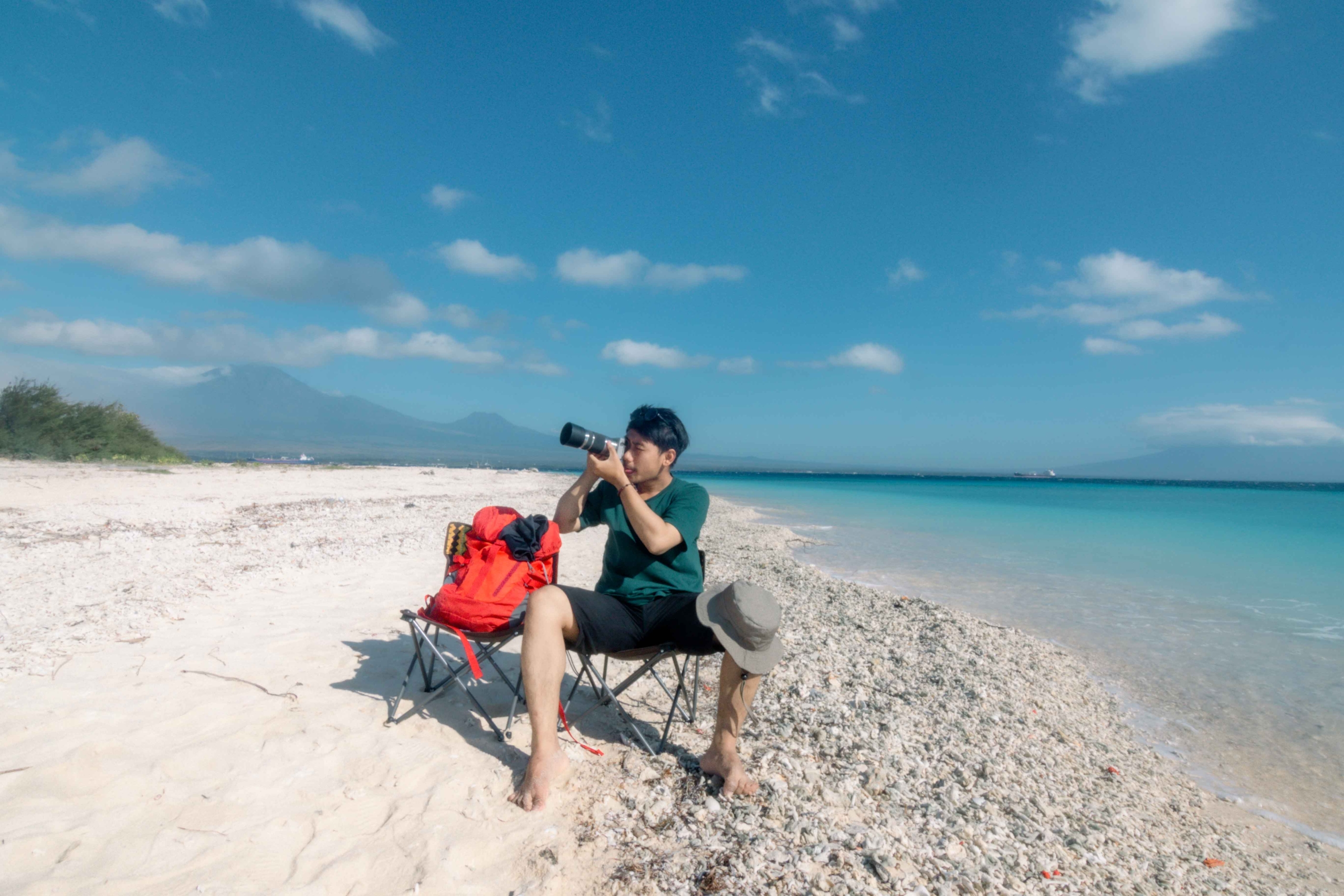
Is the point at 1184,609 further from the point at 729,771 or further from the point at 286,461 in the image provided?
the point at 286,461

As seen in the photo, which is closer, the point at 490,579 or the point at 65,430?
the point at 490,579

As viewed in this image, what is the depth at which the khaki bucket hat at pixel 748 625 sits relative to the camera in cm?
257

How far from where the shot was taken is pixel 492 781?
2662 mm

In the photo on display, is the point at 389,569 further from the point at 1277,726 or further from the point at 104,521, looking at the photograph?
the point at 1277,726

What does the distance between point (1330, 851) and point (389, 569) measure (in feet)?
22.2

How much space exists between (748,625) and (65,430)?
88.4 ft

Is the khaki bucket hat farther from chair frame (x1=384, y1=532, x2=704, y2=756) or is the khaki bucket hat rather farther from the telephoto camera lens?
the telephoto camera lens

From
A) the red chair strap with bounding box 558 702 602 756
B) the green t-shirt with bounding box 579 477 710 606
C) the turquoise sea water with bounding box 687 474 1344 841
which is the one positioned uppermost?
the green t-shirt with bounding box 579 477 710 606

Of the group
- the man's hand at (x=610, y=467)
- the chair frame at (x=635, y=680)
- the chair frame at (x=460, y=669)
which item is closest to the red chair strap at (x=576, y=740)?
the chair frame at (x=635, y=680)

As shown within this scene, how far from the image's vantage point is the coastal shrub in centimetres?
1967

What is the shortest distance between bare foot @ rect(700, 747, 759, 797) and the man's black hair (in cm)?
132

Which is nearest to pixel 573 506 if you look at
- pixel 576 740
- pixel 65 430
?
pixel 576 740

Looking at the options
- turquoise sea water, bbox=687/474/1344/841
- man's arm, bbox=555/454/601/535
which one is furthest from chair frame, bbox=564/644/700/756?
turquoise sea water, bbox=687/474/1344/841

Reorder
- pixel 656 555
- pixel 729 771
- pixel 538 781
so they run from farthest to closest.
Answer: pixel 656 555 → pixel 729 771 → pixel 538 781
